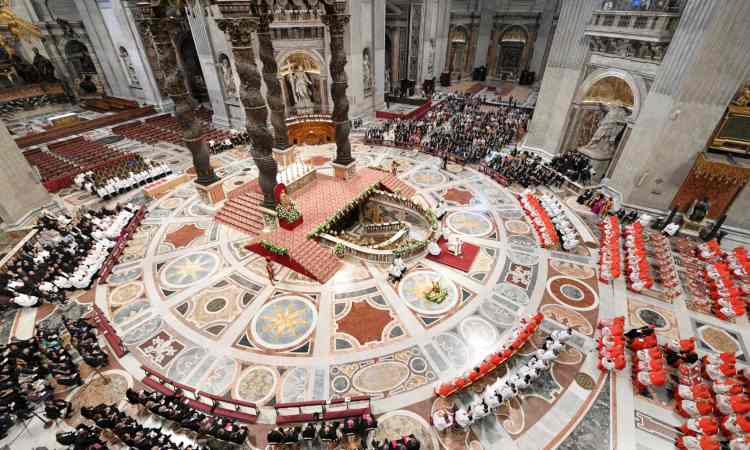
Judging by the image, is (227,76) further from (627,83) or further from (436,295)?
(627,83)

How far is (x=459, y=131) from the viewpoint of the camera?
28.0m

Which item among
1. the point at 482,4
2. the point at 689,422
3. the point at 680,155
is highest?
the point at 482,4

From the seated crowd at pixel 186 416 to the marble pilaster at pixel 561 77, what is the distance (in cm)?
2427

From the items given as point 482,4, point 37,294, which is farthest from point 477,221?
point 482,4

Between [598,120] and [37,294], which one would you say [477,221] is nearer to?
[598,120]

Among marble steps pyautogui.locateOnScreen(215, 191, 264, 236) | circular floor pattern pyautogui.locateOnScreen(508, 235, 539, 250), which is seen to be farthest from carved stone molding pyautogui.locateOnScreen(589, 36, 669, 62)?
marble steps pyautogui.locateOnScreen(215, 191, 264, 236)

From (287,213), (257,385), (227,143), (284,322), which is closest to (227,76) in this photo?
(227,143)

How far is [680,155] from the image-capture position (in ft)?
53.2

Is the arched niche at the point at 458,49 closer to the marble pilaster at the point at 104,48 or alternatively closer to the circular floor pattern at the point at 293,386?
the marble pilaster at the point at 104,48

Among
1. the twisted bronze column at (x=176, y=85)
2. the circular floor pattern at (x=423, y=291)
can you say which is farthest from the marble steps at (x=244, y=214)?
the circular floor pattern at (x=423, y=291)

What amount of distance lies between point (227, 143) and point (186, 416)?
73.2 feet

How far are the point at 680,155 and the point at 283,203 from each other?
64.6ft

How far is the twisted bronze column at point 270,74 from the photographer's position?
48.6ft

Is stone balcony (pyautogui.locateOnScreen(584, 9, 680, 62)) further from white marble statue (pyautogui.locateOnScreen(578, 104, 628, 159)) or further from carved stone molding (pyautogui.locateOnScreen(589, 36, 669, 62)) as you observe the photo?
white marble statue (pyautogui.locateOnScreen(578, 104, 628, 159))
